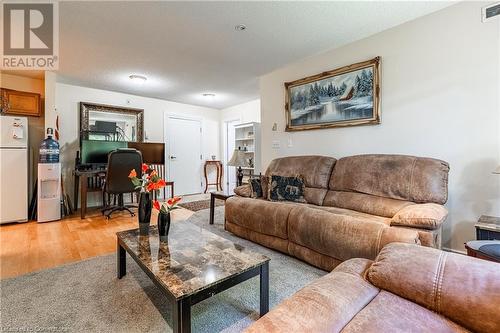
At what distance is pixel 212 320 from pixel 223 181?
529 centimetres

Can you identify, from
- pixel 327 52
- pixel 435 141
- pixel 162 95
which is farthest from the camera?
pixel 162 95

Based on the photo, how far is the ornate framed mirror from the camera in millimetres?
4473

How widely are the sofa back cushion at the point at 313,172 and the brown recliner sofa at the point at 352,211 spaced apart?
0.04 ft

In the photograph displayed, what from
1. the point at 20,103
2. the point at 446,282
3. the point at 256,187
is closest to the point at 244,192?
the point at 256,187

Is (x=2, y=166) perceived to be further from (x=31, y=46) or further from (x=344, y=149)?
(x=344, y=149)

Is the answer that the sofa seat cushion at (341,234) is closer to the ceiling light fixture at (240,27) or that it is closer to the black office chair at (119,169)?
the ceiling light fixture at (240,27)

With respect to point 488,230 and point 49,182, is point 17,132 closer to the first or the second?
point 49,182

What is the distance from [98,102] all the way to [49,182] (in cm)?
183

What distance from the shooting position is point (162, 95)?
16.9 ft

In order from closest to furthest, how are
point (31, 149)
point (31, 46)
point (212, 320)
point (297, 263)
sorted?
point (212, 320) < point (297, 263) < point (31, 46) < point (31, 149)

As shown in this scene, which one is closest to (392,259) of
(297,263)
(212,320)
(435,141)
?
(212,320)

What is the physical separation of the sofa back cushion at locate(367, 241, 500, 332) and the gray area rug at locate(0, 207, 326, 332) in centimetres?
88

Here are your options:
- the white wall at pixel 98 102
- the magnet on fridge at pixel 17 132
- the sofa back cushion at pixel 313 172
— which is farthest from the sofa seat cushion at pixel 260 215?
the white wall at pixel 98 102

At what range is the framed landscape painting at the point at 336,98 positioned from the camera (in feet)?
8.98
